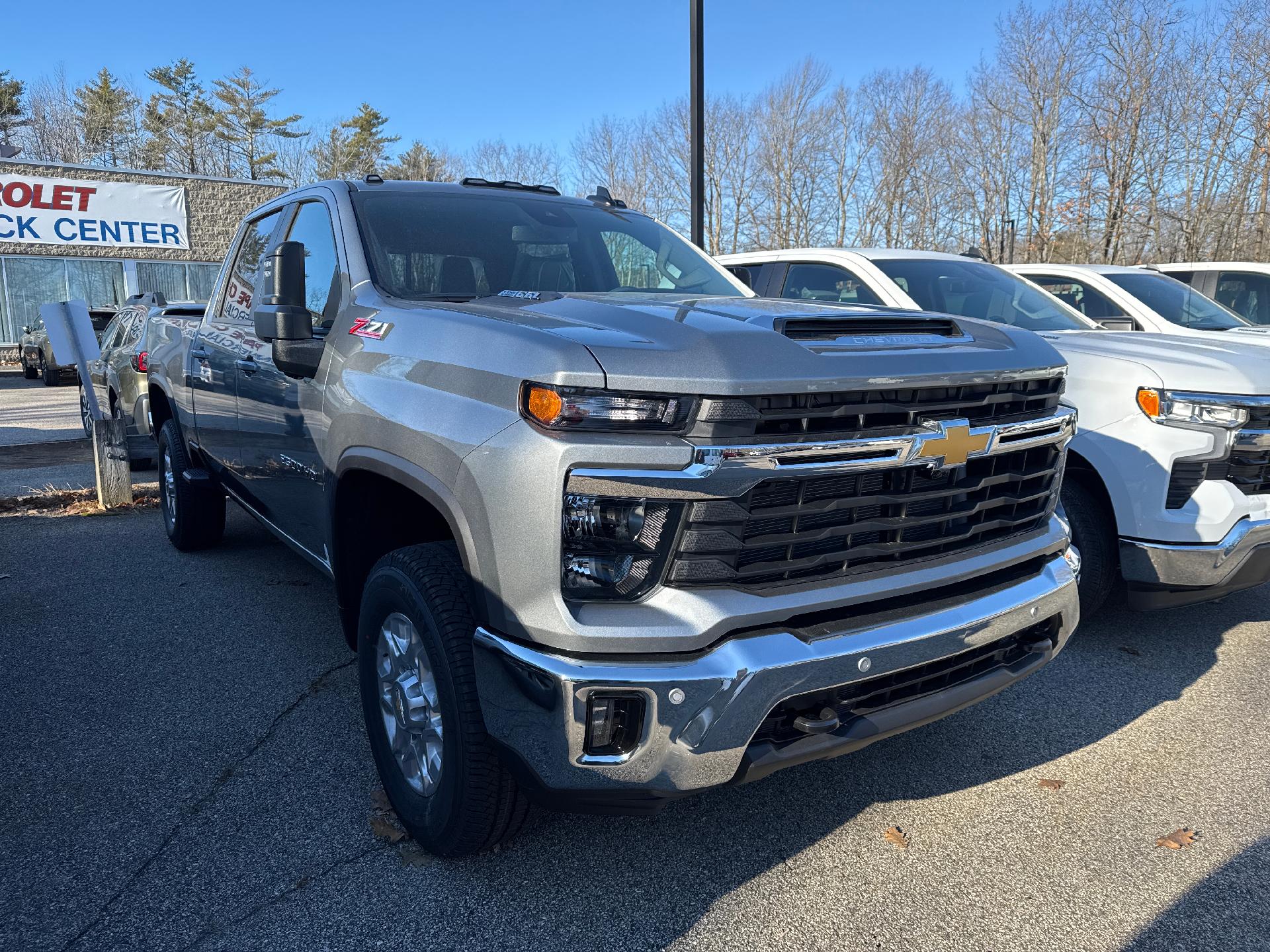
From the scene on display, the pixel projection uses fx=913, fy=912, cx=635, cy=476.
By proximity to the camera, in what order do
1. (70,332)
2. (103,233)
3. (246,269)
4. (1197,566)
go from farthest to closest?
(103,233)
(70,332)
(246,269)
(1197,566)

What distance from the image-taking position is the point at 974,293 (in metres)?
6.03

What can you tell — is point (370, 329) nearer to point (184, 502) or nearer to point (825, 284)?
point (184, 502)

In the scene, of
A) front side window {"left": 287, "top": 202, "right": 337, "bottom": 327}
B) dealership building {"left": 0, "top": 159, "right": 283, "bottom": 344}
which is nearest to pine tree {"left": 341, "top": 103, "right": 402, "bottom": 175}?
dealership building {"left": 0, "top": 159, "right": 283, "bottom": 344}

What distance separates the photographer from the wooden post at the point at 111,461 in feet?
23.5

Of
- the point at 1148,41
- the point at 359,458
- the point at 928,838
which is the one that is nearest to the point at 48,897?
the point at 359,458

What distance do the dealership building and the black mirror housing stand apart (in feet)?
74.5

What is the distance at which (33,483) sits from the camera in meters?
8.26

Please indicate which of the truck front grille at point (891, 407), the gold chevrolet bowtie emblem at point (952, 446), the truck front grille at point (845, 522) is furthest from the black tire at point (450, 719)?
the gold chevrolet bowtie emblem at point (952, 446)

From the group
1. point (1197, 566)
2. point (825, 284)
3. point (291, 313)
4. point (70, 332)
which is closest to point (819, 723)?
point (291, 313)

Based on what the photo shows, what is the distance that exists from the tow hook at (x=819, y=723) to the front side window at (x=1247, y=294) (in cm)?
1089

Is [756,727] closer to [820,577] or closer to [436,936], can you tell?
[820,577]

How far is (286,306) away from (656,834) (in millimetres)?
2087

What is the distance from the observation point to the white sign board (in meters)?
7.50

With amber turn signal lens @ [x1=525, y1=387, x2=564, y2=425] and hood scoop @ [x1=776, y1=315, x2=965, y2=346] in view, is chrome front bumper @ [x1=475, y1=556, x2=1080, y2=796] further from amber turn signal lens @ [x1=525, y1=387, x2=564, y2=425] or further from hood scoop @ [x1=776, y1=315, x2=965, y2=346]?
hood scoop @ [x1=776, y1=315, x2=965, y2=346]
